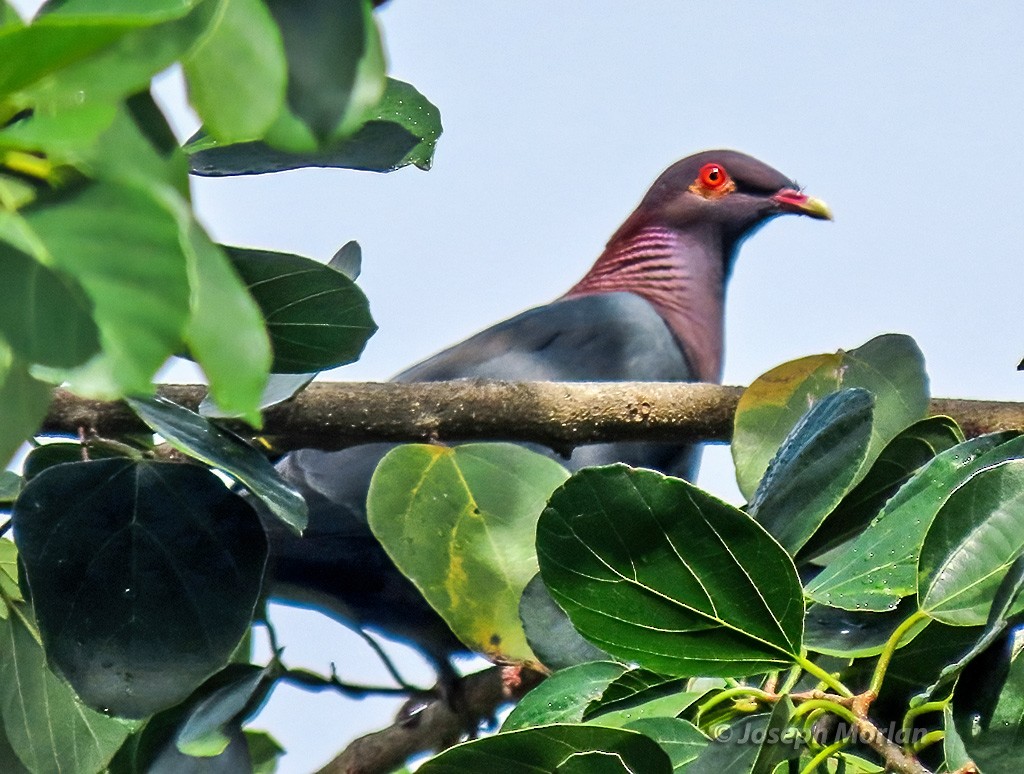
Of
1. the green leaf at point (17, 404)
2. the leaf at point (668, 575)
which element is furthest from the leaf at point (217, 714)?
the green leaf at point (17, 404)

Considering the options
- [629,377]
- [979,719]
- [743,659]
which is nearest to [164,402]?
[743,659]

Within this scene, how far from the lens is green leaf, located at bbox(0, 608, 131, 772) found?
3.21 ft

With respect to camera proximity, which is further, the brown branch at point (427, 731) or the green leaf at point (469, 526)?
the brown branch at point (427, 731)

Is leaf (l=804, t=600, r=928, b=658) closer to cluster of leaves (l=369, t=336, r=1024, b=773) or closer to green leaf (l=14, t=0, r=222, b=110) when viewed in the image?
cluster of leaves (l=369, t=336, r=1024, b=773)

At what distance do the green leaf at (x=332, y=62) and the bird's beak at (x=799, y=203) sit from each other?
11.0 feet

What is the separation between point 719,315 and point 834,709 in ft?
9.49

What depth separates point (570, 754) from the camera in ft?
2.12

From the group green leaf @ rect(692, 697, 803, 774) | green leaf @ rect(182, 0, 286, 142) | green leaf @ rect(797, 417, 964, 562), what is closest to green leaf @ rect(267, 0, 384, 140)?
green leaf @ rect(182, 0, 286, 142)

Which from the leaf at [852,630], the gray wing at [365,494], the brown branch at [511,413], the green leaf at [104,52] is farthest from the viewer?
the gray wing at [365,494]

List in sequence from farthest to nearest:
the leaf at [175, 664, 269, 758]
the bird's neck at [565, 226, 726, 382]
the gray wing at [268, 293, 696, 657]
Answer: the bird's neck at [565, 226, 726, 382]
the gray wing at [268, 293, 696, 657]
the leaf at [175, 664, 269, 758]

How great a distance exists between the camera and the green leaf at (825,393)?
1009 mm

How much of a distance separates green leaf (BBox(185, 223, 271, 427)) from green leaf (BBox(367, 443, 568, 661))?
0.70 m

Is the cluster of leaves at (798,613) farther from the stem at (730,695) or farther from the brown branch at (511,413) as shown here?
the brown branch at (511,413)

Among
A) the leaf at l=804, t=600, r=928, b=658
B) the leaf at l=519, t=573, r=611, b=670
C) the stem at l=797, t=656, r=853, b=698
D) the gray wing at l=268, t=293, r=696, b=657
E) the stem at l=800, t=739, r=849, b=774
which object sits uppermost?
the leaf at l=804, t=600, r=928, b=658
